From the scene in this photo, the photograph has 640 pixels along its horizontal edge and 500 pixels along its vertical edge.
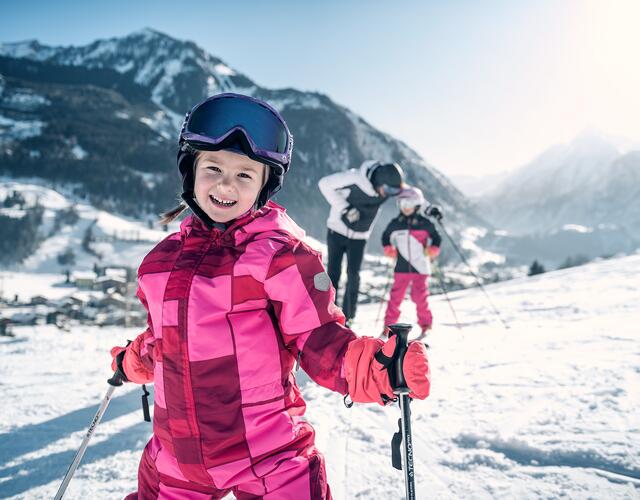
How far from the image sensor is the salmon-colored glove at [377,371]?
3.87ft

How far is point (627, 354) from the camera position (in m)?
3.72

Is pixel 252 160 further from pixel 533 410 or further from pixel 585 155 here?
pixel 585 155

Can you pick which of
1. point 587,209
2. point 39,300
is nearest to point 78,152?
point 39,300

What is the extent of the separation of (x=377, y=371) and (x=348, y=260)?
4558 millimetres

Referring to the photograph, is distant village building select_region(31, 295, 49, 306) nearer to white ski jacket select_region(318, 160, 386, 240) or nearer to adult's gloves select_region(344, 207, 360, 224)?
white ski jacket select_region(318, 160, 386, 240)

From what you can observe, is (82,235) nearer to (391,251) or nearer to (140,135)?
(140,135)

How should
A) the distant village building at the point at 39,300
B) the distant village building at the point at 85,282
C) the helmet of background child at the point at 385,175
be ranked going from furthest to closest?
the distant village building at the point at 85,282 < the distant village building at the point at 39,300 < the helmet of background child at the point at 385,175

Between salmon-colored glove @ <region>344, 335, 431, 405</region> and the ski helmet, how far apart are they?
433 centimetres

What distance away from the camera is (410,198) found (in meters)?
5.90

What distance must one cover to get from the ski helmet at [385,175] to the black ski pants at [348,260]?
3.01ft

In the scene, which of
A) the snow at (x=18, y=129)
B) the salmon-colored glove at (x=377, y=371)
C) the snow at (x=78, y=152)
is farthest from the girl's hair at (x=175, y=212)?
the snow at (x=18, y=129)

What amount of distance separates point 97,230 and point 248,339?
98999 mm

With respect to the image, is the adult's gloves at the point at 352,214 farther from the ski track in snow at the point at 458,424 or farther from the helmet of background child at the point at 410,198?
the ski track in snow at the point at 458,424

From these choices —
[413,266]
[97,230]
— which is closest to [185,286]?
[413,266]
